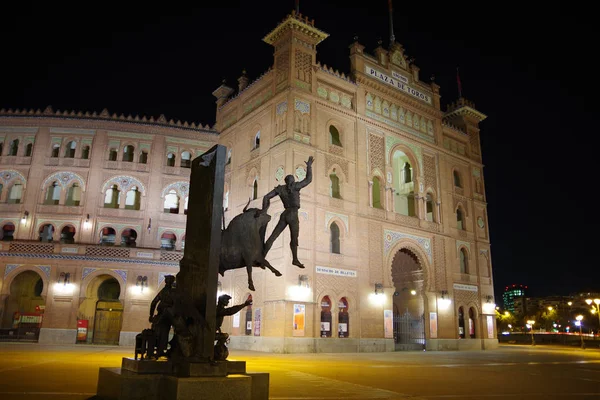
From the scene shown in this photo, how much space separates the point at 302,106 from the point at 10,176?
1977cm

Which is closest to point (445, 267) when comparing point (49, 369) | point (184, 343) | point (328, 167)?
point (328, 167)

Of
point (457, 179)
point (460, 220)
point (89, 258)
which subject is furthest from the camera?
point (457, 179)

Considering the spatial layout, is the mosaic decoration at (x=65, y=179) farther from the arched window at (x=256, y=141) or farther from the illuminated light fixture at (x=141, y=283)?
the arched window at (x=256, y=141)

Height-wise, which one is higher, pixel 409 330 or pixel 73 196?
pixel 73 196

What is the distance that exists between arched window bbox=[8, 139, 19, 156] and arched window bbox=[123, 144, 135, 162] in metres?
6.72

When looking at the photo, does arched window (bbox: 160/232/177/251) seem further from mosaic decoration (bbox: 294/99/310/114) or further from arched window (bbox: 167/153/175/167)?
mosaic decoration (bbox: 294/99/310/114)

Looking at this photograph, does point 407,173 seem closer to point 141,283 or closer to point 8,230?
point 141,283

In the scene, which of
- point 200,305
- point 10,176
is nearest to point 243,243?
point 200,305

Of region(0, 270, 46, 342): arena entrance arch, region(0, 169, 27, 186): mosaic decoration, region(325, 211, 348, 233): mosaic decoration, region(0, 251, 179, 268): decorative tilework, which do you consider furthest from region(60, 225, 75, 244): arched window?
region(325, 211, 348, 233): mosaic decoration

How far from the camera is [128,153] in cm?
3247

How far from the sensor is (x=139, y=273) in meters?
28.5

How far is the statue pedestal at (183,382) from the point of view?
603 centimetres

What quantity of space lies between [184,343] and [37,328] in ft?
88.4

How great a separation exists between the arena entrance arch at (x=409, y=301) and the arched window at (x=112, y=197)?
754 inches
